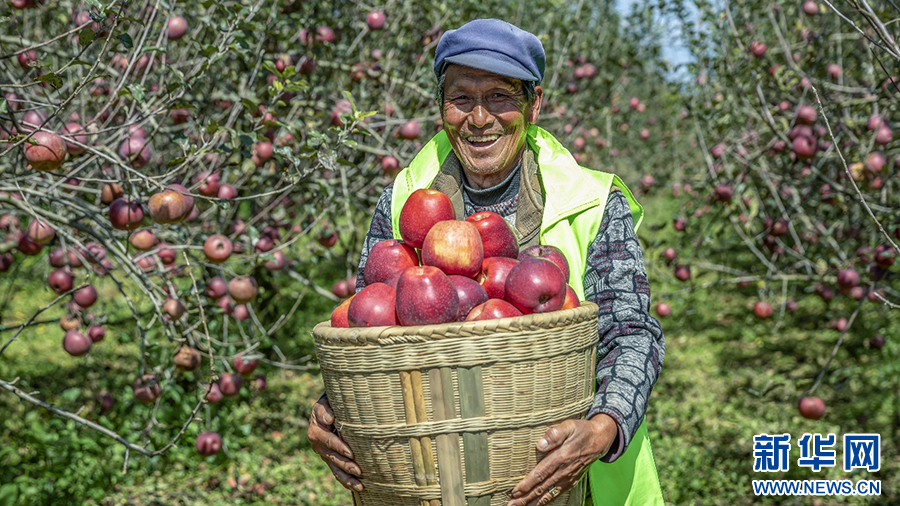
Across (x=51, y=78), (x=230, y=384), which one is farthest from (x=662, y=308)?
(x=51, y=78)

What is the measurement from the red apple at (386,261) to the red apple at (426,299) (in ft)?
0.73

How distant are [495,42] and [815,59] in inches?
113

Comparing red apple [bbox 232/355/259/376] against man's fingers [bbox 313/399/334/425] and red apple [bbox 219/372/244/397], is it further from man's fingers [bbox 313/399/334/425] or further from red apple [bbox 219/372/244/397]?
man's fingers [bbox 313/399/334/425]

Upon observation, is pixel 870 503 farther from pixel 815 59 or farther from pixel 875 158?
pixel 815 59

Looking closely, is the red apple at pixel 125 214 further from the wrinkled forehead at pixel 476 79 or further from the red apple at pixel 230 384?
the wrinkled forehead at pixel 476 79

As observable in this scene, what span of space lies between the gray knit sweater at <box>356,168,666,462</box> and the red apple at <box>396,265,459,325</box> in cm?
35

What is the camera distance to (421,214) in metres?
1.72

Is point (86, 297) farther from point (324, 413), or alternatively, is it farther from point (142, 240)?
point (324, 413)

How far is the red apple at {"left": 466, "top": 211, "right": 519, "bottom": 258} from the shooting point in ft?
5.54

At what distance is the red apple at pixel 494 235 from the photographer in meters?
1.69

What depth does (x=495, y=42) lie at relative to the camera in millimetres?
1751

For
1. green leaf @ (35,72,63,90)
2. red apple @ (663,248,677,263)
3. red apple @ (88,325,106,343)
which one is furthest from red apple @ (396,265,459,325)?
red apple @ (663,248,677,263)

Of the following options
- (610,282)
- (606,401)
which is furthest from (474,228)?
(606,401)

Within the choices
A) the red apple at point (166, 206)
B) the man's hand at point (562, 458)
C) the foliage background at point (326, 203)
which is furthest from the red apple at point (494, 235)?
the red apple at point (166, 206)
